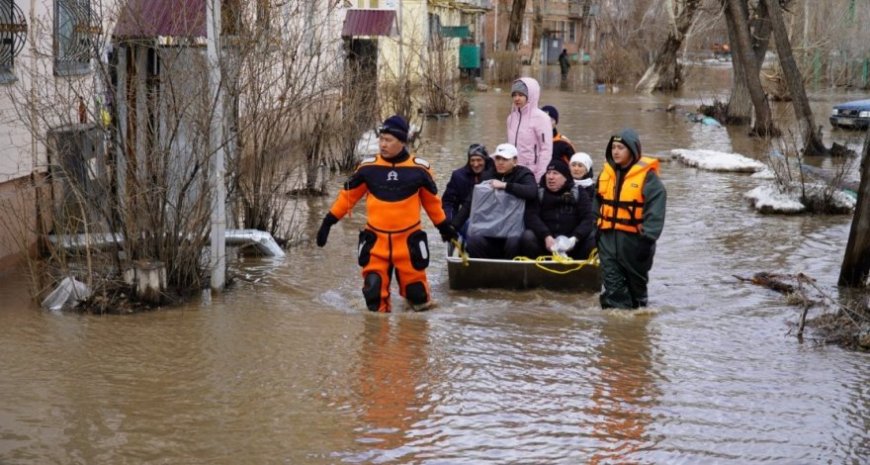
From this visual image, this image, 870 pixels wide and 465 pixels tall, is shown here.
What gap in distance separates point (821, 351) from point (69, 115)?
230 inches

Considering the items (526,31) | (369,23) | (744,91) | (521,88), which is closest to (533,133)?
(521,88)

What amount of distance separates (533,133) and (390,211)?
12.0ft

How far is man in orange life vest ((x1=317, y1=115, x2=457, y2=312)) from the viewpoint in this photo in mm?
9125

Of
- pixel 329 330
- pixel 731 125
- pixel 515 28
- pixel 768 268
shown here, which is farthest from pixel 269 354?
pixel 515 28

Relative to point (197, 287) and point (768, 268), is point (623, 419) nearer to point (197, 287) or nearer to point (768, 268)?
point (197, 287)

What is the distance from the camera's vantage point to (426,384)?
757cm

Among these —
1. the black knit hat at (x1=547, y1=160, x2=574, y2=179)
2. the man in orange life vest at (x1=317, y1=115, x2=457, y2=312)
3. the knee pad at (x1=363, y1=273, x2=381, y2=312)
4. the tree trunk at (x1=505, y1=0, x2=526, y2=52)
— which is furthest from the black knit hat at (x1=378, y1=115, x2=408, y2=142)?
the tree trunk at (x1=505, y1=0, x2=526, y2=52)

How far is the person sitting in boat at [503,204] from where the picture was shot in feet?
34.6

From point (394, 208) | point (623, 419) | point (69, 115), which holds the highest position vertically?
point (69, 115)

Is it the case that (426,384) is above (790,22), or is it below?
below

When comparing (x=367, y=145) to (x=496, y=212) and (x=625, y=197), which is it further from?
(x=625, y=197)

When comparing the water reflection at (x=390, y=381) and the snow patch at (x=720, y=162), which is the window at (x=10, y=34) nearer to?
the water reflection at (x=390, y=381)

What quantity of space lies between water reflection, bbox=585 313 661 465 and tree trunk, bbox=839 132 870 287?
2.45 meters

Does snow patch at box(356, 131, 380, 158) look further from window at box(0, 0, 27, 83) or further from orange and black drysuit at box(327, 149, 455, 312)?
orange and black drysuit at box(327, 149, 455, 312)
